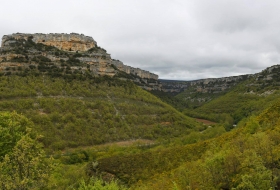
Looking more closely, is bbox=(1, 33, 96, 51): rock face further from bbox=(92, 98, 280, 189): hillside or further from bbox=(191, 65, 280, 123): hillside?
bbox=(92, 98, 280, 189): hillside

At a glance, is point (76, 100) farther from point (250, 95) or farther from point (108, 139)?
point (250, 95)

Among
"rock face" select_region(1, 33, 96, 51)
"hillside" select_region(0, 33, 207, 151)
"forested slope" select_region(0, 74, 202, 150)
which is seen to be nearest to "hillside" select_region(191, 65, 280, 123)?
"hillside" select_region(0, 33, 207, 151)

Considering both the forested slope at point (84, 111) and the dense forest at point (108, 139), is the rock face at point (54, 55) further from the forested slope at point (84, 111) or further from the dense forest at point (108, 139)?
the forested slope at point (84, 111)

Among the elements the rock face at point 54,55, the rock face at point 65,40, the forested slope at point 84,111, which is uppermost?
the rock face at point 65,40

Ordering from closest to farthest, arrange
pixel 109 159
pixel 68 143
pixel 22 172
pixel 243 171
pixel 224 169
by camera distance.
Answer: pixel 22 172 → pixel 243 171 → pixel 224 169 → pixel 109 159 → pixel 68 143

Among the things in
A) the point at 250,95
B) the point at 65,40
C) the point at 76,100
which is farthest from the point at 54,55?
the point at 250,95

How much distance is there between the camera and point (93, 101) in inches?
3118

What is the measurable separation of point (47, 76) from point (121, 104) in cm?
2610

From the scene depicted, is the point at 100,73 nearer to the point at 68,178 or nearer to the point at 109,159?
the point at 109,159

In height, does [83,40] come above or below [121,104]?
above

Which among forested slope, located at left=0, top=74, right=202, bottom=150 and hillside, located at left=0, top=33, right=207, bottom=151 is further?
hillside, located at left=0, top=33, right=207, bottom=151

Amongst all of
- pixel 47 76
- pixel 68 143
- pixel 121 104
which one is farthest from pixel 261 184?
pixel 47 76

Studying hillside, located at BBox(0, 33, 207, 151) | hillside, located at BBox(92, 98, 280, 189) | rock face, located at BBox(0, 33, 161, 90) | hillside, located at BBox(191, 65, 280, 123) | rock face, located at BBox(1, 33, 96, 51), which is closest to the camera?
hillside, located at BBox(92, 98, 280, 189)

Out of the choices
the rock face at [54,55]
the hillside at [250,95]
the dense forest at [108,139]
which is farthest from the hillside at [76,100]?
the hillside at [250,95]
